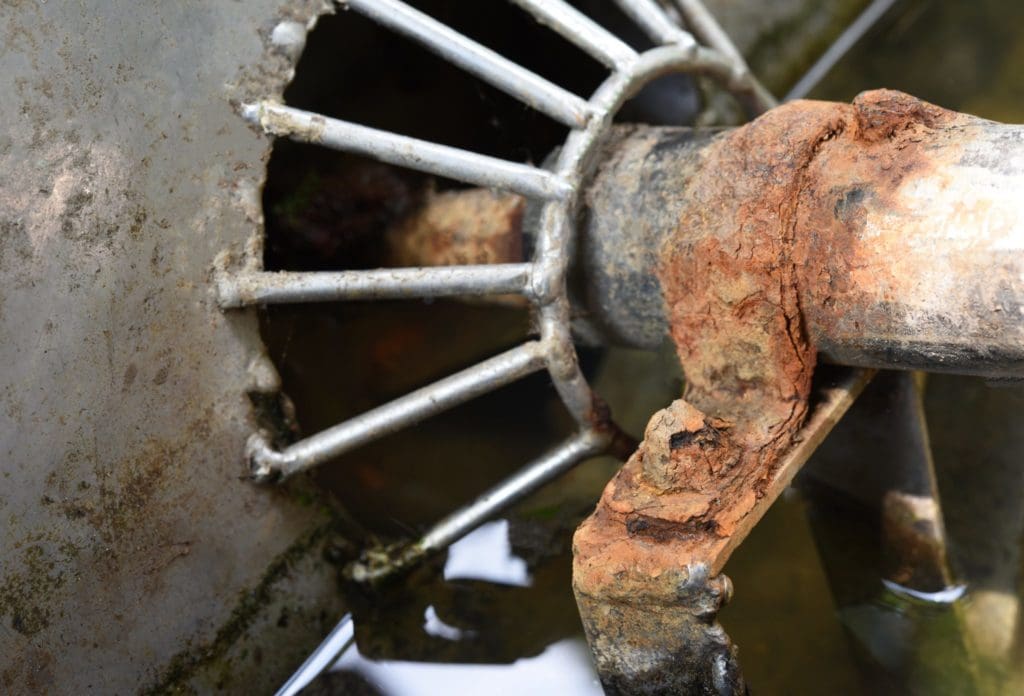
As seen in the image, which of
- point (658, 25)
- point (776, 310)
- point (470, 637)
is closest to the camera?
point (776, 310)

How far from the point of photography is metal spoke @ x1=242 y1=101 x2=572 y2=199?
7.20 feet

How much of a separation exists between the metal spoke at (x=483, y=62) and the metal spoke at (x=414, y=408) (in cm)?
55

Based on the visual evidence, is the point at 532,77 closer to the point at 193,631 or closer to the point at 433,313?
the point at 433,313

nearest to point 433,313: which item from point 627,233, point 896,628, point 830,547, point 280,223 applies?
point 280,223

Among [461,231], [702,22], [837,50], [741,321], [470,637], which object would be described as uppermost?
[702,22]

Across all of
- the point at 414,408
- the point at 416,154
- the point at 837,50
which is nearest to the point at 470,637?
the point at 414,408

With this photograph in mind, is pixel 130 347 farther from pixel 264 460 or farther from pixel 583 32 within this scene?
pixel 583 32

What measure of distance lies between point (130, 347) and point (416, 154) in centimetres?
75

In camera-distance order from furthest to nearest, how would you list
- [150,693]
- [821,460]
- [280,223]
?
1. [280,223]
2. [821,460]
3. [150,693]

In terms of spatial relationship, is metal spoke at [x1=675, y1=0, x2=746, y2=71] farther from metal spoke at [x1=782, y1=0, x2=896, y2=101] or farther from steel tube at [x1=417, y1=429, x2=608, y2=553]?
steel tube at [x1=417, y1=429, x2=608, y2=553]

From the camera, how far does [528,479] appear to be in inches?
92.4

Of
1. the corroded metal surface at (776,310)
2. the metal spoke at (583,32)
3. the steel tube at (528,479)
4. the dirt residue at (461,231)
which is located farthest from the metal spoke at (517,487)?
the metal spoke at (583,32)

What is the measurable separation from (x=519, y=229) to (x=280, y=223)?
1.06m

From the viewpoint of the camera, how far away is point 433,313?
3.40 m
